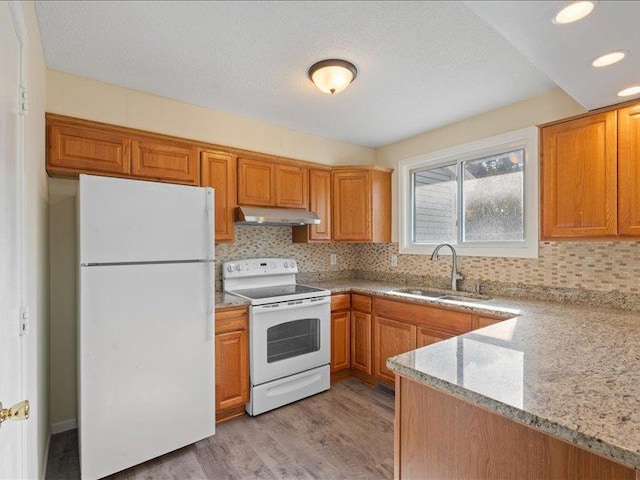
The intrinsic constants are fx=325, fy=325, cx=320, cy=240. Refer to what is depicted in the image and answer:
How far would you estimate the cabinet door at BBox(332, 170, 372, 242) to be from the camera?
3.42 m

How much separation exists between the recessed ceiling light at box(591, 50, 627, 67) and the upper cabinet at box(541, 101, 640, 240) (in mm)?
562

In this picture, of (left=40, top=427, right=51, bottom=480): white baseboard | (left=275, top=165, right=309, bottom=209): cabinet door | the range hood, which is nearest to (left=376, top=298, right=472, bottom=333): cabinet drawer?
the range hood

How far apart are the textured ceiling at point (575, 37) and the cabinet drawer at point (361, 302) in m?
2.12

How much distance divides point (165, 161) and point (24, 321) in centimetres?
153

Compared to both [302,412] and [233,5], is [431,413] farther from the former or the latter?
[233,5]

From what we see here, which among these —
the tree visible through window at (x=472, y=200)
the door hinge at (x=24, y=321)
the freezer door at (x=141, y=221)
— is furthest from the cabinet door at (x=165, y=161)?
the tree visible through window at (x=472, y=200)

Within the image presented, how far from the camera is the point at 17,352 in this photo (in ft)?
3.79

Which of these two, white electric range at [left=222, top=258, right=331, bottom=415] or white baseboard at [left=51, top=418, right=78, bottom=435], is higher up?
white electric range at [left=222, top=258, right=331, bottom=415]

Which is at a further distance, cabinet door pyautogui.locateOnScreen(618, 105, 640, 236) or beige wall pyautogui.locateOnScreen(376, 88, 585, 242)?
beige wall pyautogui.locateOnScreen(376, 88, 585, 242)

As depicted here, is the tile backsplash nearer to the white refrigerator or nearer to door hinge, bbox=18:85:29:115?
the white refrigerator

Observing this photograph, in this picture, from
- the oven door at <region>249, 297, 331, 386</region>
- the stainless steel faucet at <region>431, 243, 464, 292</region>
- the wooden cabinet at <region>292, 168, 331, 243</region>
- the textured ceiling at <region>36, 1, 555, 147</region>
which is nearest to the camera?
the textured ceiling at <region>36, 1, 555, 147</region>

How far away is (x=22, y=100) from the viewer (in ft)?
4.09

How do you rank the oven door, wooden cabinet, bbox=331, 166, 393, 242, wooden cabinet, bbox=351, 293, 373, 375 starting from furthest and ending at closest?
wooden cabinet, bbox=331, 166, 393, 242, wooden cabinet, bbox=351, 293, 373, 375, the oven door

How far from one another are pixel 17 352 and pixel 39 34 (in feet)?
5.47
